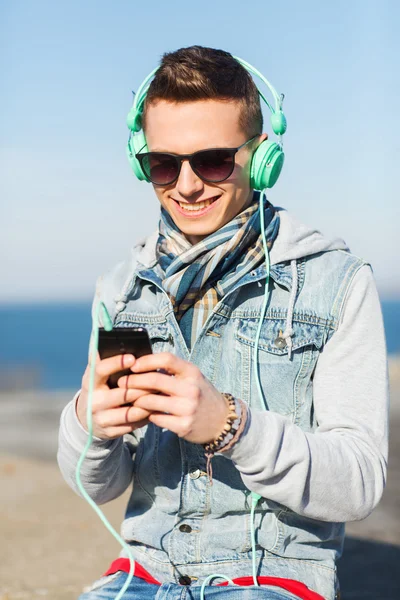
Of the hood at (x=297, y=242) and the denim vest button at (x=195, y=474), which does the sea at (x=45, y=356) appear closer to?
the hood at (x=297, y=242)

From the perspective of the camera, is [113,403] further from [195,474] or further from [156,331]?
[156,331]

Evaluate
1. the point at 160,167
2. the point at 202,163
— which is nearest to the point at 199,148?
the point at 202,163

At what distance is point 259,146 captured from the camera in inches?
99.7

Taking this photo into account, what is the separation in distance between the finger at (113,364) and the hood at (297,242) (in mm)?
812

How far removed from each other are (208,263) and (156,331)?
14.2 inches

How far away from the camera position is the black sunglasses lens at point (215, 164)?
7.90 feet

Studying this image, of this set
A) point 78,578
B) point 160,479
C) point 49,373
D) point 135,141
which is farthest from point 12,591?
point 49,373

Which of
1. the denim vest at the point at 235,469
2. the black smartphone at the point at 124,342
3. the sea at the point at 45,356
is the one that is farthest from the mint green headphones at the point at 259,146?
the sea at the point at 45,356

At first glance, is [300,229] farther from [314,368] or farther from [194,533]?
[194,533]

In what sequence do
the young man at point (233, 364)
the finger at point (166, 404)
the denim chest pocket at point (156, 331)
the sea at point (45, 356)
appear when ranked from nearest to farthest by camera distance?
the finger at point (166, 404) < the young man at point (233, 364) < the denim chest pocket at point (156, 331) < the sea at point (45, 356)

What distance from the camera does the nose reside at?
2441mm

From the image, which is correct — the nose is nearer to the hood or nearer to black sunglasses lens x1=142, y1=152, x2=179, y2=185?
black sunglasses lens x1=142, y1=152, x2=179, y2=185

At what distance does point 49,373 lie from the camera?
24.0 m

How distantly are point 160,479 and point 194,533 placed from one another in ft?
0.78
